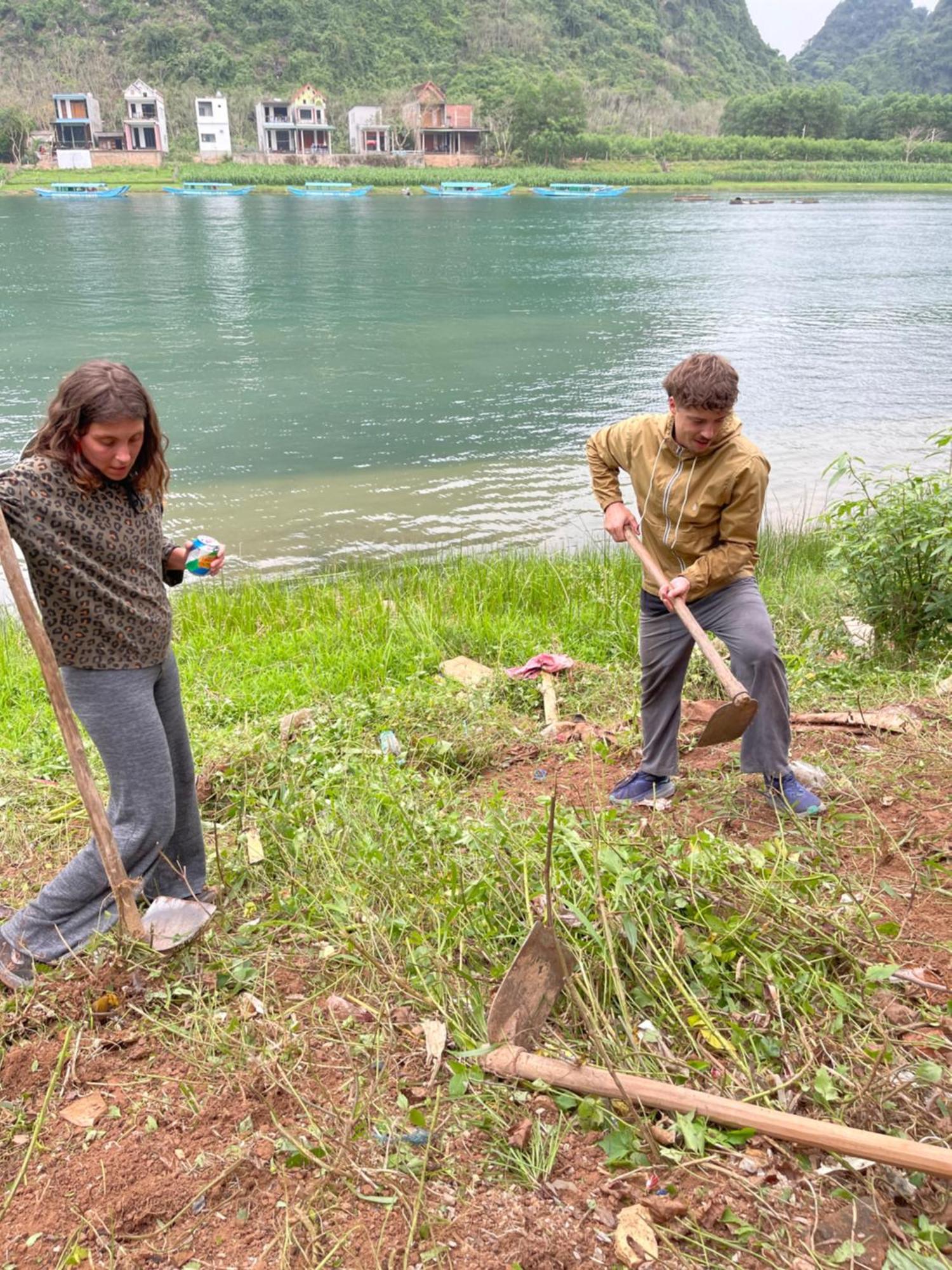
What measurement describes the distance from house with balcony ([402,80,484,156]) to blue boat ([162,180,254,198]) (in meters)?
23.0

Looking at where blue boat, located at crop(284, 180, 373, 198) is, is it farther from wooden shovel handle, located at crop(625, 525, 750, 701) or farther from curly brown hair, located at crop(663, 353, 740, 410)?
curly brown hair, located at crop(663, 353, 740, 410)

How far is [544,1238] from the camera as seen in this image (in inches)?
72.9

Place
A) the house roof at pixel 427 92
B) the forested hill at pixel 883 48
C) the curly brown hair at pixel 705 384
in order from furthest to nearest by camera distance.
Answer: the forested hill at pixel 883 48 < the house roof at pixel 427 92 < the curly brown hair at pixel 705 384

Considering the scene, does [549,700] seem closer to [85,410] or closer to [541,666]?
[541,666]

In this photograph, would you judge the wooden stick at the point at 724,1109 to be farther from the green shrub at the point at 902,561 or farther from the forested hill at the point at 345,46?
the forested hill at the point at 345,46

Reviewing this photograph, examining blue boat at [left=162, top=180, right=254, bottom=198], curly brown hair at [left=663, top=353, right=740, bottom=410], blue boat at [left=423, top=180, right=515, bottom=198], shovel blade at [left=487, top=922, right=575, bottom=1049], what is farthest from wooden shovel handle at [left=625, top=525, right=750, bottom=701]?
blue boat at [left=423, top=180, right=515, bottom=198]

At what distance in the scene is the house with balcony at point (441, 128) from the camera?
2990 inches

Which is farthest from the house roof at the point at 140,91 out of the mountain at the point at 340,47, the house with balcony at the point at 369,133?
the house with balcony at the point at 369,133

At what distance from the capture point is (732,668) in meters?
3.46

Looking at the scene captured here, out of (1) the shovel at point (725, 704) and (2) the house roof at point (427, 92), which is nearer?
(1) the shovel at point (725, 704)

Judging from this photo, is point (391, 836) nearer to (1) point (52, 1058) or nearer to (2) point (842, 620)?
(1) point (52, 1058)

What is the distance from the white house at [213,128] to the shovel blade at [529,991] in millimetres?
82328

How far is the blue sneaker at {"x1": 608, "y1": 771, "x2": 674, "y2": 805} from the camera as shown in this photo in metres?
3.59

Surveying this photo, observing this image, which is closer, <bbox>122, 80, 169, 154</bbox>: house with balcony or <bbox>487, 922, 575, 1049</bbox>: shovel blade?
<bbox>487, 922, 575, 1049</bbox>: shovel blade
